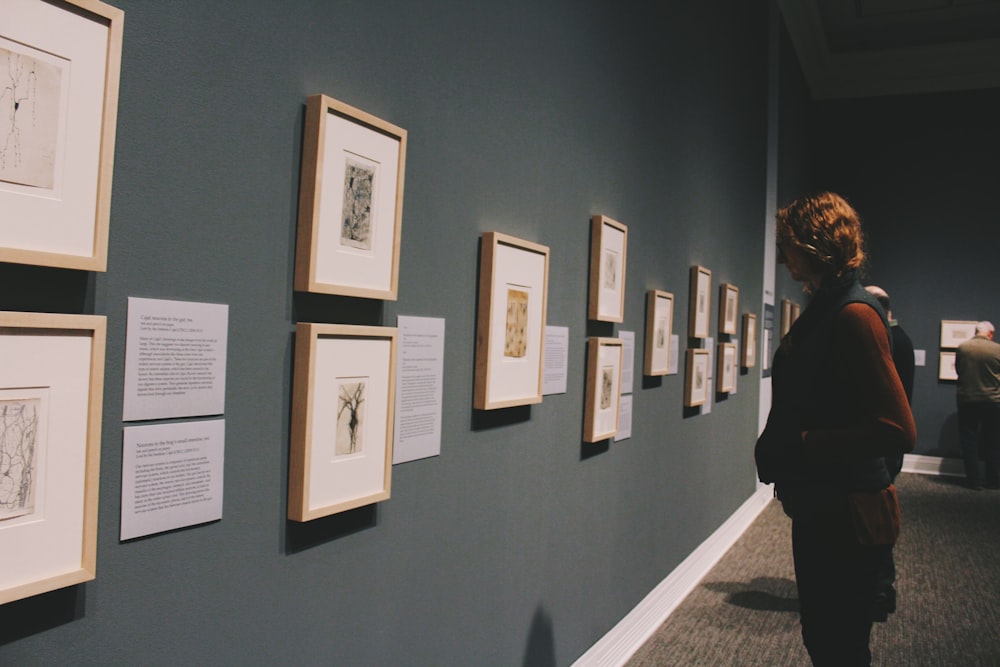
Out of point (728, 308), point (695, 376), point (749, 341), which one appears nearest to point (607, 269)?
point (695, 376)

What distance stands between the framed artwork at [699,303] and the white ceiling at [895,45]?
15.3 feet

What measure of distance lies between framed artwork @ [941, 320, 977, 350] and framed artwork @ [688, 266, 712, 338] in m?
6.91

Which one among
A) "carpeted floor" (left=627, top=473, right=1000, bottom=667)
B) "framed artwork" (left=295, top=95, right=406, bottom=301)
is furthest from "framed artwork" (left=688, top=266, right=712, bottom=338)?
"framed artwork" (left=295, top=95, right=406, bottom=301)

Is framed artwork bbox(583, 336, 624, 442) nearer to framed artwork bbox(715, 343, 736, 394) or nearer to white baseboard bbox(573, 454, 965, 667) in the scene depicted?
white baseboard bbox(573, 454, 965, 667)

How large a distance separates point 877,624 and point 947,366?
23.4 ft

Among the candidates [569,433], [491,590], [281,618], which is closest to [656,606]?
[569,433]

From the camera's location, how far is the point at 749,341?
6.47m

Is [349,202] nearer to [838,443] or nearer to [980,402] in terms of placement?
[838,443]

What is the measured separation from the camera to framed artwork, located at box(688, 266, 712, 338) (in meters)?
4.70

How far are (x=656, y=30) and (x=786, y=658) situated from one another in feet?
10.7

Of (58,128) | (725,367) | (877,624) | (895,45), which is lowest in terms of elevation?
(877,624)

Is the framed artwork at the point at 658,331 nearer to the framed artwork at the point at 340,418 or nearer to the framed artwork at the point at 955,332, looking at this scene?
the framed artwork at the point at 340,418

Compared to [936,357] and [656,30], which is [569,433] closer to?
[656,30]

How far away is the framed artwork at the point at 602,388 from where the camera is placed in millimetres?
3129
